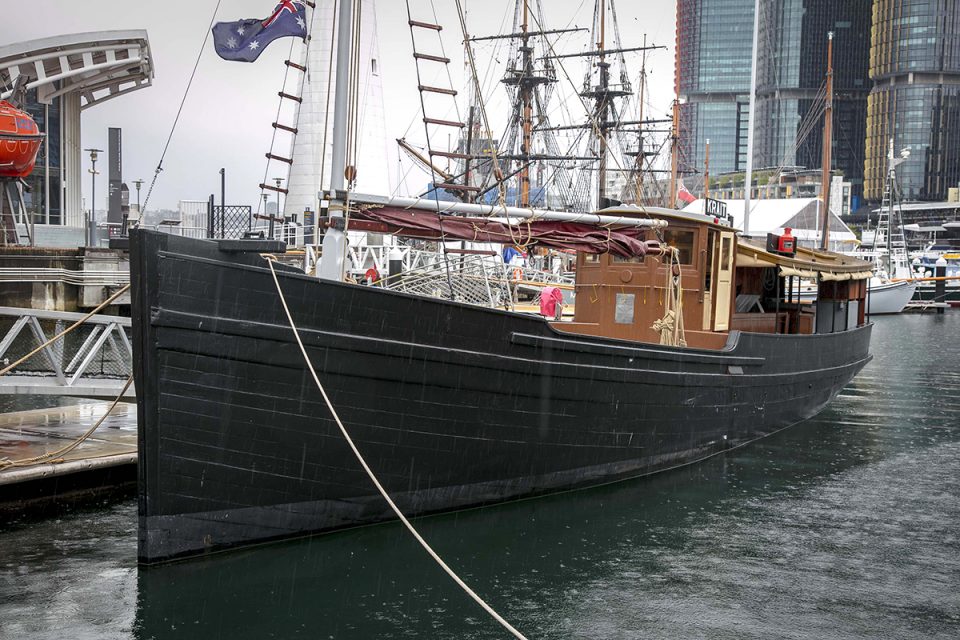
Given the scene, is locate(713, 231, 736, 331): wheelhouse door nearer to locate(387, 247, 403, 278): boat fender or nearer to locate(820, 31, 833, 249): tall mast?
locate(387, 247, 403, 278): boat fender

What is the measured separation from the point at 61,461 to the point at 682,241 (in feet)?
27.2

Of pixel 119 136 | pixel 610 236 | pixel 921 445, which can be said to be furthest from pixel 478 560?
pixel 119 136

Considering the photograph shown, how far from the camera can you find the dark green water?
7.65m

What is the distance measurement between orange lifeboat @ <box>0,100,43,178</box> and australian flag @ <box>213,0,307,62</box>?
15423 mm

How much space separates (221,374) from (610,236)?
5124 mm

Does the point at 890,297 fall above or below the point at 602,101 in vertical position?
below

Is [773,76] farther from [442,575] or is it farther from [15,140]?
[442,575]

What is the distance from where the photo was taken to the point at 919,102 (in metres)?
151

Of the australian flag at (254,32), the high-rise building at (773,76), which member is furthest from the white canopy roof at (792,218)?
the high-rise building at (773,76)

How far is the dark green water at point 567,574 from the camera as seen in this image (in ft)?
25.1

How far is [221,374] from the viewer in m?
8.28

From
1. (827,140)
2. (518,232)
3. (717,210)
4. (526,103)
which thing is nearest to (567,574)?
(518,232)

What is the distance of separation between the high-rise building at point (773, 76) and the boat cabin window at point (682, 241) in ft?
488

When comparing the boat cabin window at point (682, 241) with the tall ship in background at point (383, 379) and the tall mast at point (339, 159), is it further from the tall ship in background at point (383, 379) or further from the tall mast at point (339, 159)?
the tall mast at point (339, 159)
